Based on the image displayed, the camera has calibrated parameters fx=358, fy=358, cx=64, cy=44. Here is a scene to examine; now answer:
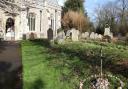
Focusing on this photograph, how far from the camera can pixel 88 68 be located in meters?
18.7

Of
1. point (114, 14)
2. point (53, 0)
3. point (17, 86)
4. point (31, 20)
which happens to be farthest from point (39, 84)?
point (114, 14)

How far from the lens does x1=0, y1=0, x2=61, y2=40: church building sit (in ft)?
138

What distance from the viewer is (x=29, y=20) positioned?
4688cm

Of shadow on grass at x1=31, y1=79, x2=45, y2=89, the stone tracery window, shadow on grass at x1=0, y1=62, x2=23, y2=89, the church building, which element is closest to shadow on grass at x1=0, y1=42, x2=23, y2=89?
shadow on grass at x1=0, y1=62, x2=23, y2=89

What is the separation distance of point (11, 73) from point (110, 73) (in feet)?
16.8

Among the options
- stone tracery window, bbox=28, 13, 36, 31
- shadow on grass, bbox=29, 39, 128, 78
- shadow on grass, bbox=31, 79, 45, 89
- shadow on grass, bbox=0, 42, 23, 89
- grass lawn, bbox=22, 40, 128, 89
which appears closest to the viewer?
shadow on grass, bbox=31, 79, 45, 89

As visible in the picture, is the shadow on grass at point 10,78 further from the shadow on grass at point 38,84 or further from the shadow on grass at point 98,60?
the shadow on grass at point 98,60

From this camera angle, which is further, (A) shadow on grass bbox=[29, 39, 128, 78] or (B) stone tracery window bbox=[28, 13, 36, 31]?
(B) stone tracery window bbox=[28, 13, 36, 31]

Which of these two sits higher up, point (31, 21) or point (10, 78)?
point (31, 21)

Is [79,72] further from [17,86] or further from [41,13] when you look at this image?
[41,13]

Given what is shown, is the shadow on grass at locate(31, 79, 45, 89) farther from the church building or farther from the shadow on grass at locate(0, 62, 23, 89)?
the church building

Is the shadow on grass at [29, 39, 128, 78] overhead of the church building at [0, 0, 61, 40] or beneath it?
beneath

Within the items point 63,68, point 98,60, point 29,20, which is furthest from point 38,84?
point 29,20

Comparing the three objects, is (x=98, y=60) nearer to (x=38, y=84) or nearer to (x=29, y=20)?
(x=38, y=84)
